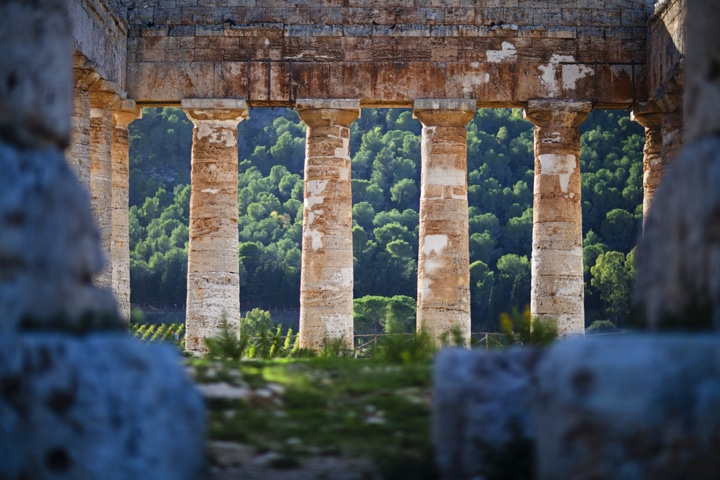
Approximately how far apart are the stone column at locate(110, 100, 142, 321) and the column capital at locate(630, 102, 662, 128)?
1196cm

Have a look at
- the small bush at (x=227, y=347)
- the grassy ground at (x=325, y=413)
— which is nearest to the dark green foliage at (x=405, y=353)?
the grassy ground at (x=325, y=413)

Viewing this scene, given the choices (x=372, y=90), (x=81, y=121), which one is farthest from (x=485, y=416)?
(x=372, y=90)

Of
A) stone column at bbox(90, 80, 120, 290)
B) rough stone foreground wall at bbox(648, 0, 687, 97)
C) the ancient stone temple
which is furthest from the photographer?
the ancient stone temple

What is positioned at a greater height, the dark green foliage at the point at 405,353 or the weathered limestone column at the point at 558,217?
the weathered limestone column at the point at 558,217

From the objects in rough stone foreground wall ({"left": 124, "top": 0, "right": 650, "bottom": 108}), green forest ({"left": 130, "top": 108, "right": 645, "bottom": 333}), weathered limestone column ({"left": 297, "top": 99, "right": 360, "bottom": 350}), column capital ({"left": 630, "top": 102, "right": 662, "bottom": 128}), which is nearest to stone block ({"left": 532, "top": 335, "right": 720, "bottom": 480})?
weathered limestone column ({"left": 297, "top": 99, "right": 360, "bottom": 350})

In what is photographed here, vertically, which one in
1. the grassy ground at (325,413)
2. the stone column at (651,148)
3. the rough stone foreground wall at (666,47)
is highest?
the rough stone foreground wall at (666,47)

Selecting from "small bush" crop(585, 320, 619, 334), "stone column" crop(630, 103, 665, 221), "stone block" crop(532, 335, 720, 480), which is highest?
"stone column" crop(630, 103, 665, 221)

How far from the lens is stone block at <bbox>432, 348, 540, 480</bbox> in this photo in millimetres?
7637

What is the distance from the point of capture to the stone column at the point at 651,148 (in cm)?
2805

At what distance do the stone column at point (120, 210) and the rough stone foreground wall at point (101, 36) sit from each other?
5.70ft

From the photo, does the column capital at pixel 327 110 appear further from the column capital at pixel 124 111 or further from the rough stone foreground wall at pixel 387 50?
the column capital at pixel 124 111

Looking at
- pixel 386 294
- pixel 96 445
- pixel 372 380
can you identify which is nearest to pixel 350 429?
pixel 372 380

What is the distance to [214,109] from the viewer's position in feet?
89.2

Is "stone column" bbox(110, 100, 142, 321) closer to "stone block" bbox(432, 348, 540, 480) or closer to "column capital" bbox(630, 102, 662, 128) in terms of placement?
"column capital" bbox(630, 102, 662, 128)
